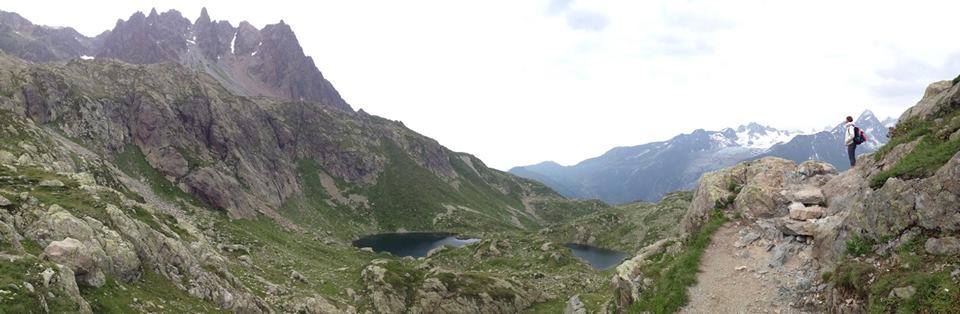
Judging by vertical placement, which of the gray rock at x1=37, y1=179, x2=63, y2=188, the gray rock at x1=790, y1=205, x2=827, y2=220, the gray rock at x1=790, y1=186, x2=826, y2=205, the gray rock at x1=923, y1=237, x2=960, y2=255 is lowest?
the gray rock at x1=923, y1=237, x2=960, y2=255

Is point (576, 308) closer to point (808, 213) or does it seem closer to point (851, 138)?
point (808, 213)

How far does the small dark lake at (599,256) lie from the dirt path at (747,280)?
131 metres

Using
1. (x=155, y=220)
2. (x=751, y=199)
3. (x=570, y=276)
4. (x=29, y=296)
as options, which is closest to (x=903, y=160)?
(x=751, y=199)

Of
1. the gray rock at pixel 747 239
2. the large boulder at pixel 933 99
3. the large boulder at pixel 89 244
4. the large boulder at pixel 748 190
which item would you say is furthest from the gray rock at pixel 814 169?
the large boulder at pixel 89 244

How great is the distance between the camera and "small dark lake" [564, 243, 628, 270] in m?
159

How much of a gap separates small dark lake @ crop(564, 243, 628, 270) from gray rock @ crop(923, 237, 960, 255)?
139695 millimetres

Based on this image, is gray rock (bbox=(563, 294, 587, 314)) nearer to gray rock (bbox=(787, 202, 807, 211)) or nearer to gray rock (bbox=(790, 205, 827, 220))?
gray rock (bbox=(787, 202, 807, 211))

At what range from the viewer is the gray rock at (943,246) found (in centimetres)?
1753

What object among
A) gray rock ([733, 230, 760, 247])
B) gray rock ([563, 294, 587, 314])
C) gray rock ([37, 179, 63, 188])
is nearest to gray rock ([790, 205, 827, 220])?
gray rock ([733, 230, 760, 247])

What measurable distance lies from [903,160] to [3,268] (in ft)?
145

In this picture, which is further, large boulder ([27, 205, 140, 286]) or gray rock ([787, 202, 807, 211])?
gray rock ([787, 202, 807, 211])

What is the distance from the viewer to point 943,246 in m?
17.9

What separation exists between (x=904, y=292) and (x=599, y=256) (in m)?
166

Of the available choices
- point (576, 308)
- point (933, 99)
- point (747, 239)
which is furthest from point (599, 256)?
point (933, 99)
